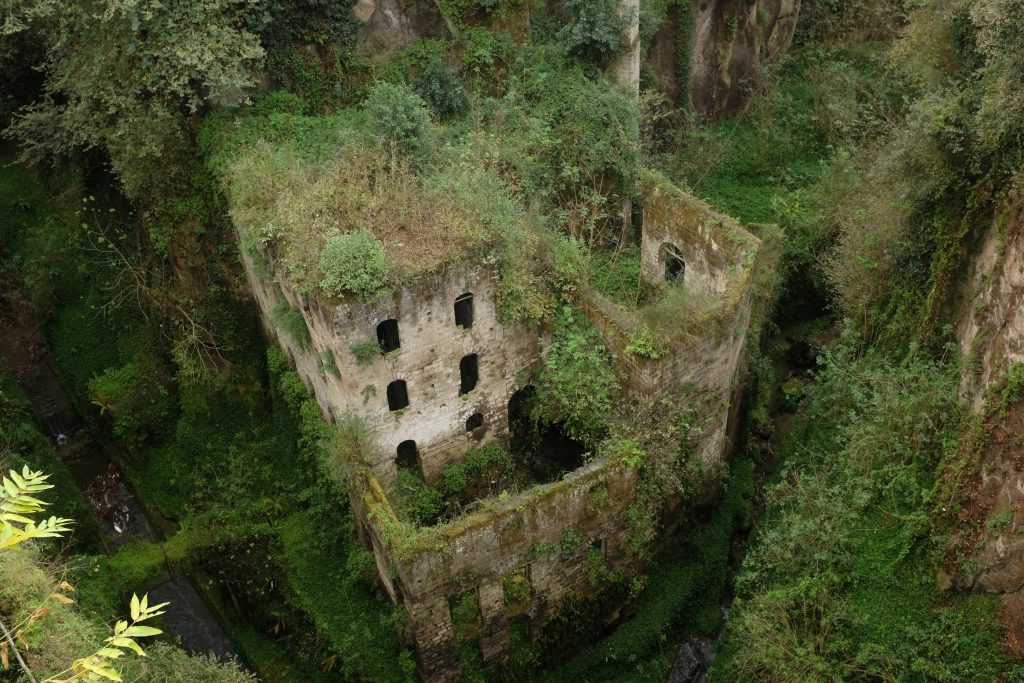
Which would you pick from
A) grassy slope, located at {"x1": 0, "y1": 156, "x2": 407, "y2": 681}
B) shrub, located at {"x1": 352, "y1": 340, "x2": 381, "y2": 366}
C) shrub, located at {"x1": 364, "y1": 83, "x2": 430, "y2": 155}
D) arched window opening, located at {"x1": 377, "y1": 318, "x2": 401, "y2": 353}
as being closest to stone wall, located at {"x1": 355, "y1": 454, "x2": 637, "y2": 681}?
grassy slope, located at {"x1": 0, "y1": 156, "x2": 407, "y2": 681}

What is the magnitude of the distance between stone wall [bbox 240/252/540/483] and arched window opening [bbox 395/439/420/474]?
0.15 metres

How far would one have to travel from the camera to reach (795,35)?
3156 centimetres

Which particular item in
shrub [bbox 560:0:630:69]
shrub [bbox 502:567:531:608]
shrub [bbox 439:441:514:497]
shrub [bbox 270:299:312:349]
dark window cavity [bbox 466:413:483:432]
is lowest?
shrub [bbox 502:567:531:608]

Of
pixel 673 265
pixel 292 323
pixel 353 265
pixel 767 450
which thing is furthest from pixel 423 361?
pixel 767 450

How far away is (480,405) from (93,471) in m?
11.3

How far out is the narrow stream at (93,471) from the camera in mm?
20656

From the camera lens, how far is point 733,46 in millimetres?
29875

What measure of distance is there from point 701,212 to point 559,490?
279 inches

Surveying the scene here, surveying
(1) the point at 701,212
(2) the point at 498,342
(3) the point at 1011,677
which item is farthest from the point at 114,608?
(3) the point at 1011,677

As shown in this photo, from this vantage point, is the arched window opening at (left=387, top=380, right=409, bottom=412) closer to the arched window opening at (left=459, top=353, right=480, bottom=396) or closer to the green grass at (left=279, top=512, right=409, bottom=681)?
the arched window opening at (left=459, top=353, right=480, bottom=396)

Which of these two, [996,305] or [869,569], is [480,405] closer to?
[869,569]

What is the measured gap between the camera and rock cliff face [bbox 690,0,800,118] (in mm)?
29156

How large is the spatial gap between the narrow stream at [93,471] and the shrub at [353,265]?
9.20 m

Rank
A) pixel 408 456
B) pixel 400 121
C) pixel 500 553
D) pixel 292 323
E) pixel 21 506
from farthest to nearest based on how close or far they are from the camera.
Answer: pixel 408 456
pixel 400 121
pixel 292 323
pixel 500 553
pixel 21 506
